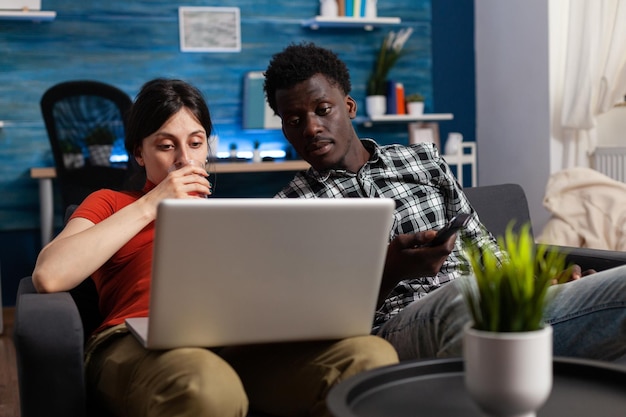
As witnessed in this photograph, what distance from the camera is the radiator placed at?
4.48 metres

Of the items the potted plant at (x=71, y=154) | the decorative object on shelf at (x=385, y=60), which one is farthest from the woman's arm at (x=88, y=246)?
the decorative object on shelf at (x=385, y=60)

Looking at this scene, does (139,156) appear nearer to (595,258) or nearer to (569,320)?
(569,320)

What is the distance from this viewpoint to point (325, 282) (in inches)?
53.0

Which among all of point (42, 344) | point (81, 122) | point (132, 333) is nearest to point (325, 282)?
point (132, 333)

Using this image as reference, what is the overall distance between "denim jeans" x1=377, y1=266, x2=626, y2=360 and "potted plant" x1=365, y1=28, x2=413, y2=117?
3.46 metres

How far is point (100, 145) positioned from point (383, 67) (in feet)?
6.03

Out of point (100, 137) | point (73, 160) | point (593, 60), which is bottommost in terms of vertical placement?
point (73, 160)

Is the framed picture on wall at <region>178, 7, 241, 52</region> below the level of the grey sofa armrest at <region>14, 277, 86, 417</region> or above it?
above

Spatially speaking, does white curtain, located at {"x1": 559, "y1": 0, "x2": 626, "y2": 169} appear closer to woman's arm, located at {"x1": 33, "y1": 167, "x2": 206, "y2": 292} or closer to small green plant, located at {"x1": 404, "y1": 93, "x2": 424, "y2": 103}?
small green plant, located at {"x1": 404, "y1": 93, "x2": 424, "y2": 103}

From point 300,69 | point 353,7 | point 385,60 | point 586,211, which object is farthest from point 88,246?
point 385,60

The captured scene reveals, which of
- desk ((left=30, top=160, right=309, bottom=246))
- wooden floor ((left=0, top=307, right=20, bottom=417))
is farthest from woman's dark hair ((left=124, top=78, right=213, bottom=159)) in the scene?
desk ((left=30, top=160, right=309, bottom=246))

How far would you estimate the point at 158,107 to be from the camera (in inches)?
73.5

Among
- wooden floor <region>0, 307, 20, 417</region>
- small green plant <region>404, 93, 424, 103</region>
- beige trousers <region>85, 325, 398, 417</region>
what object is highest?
small green plant <region>404, 93, 424, 103</region>

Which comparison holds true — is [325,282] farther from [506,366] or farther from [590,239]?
[590,239]
